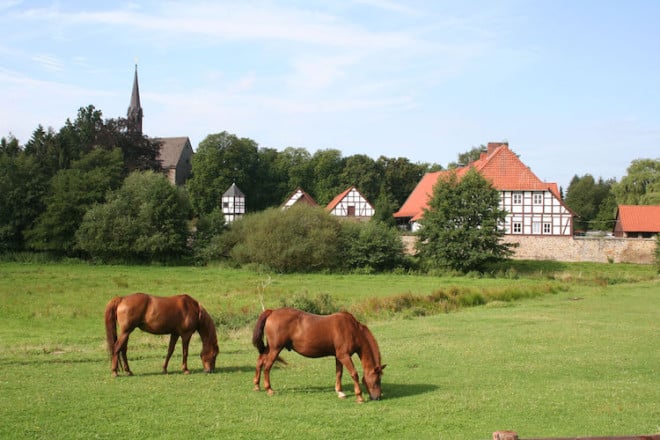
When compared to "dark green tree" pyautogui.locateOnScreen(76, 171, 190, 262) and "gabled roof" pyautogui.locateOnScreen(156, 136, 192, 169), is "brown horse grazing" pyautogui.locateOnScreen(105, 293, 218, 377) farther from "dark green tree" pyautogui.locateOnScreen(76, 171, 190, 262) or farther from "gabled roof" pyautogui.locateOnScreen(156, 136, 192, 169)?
"gabled roof" pyautogui.locateOnScreen(156, 136, 192, 169)

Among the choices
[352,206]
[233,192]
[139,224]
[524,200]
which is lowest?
[139,224]

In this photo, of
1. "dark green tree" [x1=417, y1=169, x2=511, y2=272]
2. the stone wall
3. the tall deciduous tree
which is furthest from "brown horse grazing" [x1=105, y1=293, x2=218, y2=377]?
the tall deciduous tree

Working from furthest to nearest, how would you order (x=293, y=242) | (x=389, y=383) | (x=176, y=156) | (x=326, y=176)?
(x=176, y=156), (x=326, y=176), (x=293, y=242), (x=389, y=383)

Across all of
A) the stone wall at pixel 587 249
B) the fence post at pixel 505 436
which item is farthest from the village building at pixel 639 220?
the fence post at pixel 505 436

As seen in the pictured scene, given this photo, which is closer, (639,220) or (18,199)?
(18,199)

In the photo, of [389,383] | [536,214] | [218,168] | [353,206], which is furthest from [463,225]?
[218,168]

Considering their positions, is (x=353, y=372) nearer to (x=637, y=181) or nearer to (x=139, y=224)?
(x=139, y=224)

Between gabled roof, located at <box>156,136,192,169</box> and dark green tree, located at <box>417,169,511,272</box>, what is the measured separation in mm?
68165

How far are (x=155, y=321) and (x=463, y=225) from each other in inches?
1691

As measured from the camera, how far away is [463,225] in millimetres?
53406

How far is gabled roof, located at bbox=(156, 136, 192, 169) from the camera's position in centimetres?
11369

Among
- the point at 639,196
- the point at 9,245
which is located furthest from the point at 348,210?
the point at 639,196

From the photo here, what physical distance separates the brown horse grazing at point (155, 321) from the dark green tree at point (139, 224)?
45540 mm

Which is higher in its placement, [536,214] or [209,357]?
[536,214]
